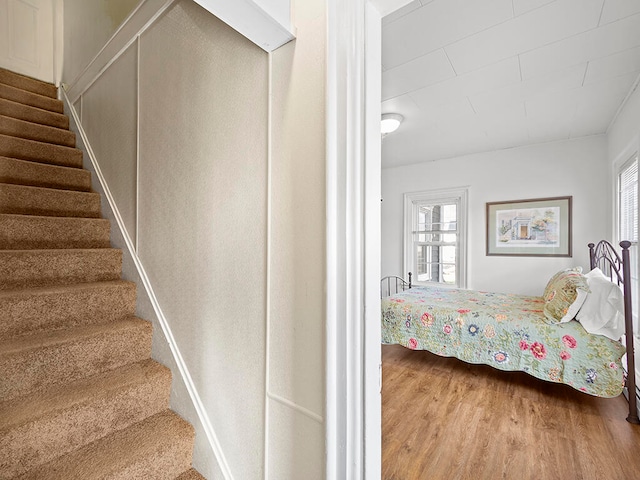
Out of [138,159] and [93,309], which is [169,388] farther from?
[138,159]

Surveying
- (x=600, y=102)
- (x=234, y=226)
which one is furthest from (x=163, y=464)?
(x=600, y=102)

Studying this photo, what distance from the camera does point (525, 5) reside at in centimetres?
164

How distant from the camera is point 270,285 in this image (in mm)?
993

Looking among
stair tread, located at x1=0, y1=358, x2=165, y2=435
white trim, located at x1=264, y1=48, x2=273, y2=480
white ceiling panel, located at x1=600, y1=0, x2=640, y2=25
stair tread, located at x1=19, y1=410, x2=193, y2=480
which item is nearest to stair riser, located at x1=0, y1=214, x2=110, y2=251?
stair tread, located at x1=0, y1=358, x2=165, y2=435

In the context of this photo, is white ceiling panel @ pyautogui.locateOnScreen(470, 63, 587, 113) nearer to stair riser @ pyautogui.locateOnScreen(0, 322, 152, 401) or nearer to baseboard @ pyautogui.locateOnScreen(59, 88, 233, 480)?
baseboard @ pyautogui.locateOnScreen(59, 88, 233, 480)

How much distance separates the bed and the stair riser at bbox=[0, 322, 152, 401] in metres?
2.28

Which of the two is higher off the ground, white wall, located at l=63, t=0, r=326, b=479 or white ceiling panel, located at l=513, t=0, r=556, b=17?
white ceiling panel, located at l=513, t=0, r=556, b=17

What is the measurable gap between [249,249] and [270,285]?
16 cm

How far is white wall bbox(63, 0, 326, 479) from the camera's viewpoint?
2.94 ft

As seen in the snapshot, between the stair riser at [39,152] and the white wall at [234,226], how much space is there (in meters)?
0.98

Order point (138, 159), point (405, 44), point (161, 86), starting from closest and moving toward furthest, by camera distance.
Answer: point (161, 86) → point (138, 159) → point (405, 44)

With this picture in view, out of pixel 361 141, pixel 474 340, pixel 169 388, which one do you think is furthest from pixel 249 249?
pixel 474 340

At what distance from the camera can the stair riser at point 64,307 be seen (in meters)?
1.34

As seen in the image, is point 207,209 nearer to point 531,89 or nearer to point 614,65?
point 531,89
